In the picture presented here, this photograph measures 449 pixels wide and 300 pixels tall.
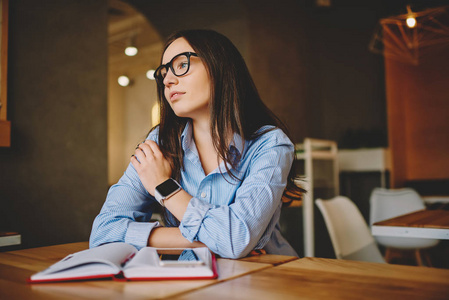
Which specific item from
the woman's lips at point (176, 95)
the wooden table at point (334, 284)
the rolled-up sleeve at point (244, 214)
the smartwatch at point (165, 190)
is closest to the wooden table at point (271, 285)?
the wooden table at point (334, 284)

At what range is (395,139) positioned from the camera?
4.63m

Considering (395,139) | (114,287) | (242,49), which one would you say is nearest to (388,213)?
(395,139)

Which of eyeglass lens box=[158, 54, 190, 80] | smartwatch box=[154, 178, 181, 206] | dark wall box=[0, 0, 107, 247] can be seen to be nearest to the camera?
smartwatch box=[154, 178, 181, 206]

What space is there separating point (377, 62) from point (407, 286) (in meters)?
5.30

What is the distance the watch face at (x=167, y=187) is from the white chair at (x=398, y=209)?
255 cm

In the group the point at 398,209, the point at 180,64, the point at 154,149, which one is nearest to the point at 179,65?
the point at 180,64

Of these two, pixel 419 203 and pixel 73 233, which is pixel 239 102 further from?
pixel 419 203

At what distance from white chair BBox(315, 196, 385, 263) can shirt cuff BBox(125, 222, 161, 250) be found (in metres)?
1.21

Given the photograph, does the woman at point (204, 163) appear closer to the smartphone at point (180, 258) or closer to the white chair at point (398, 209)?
the smartphone at point (180, 258)

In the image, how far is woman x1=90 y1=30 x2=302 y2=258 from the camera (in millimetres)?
1091

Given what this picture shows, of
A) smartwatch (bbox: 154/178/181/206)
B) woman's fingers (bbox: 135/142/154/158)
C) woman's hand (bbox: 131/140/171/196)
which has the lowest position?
smartwatch (bbox: 154/178/181/206)

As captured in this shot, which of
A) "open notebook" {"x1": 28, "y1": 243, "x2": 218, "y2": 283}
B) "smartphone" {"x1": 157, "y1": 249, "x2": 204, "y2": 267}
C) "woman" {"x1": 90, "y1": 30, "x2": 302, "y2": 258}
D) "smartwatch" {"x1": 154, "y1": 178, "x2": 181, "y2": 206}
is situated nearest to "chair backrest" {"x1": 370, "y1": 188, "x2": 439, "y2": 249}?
"woman" {"x1": 90, "y1": 30, "x2": 302, "y2": 258}

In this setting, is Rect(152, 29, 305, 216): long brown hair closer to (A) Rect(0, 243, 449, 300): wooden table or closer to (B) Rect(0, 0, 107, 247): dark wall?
(A) Rect(0, 243, 449, 300): wooden table

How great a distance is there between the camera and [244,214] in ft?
3.45
